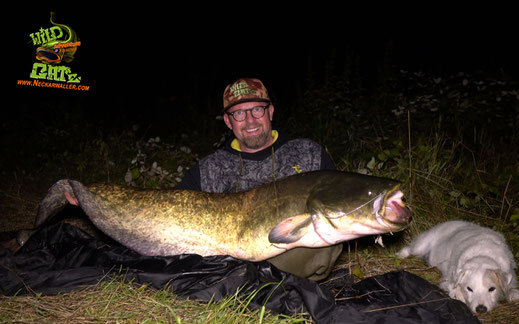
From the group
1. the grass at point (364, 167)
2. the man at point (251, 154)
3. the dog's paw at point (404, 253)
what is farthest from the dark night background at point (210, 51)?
the dog's paw at point (404, 253)

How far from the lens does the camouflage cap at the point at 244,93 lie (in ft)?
10.8

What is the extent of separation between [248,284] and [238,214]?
0.48 meters

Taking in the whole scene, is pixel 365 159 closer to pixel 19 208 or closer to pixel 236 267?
pixel 236 267

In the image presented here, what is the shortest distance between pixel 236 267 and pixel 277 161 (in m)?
1.32

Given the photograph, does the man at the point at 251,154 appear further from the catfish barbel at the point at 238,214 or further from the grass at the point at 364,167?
the grass at the point at 364,167

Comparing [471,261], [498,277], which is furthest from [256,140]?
[498,277]

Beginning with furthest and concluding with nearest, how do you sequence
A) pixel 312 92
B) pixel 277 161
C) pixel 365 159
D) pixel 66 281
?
pixel 312 92, pixel 365 159, pixel 277 161, pixel 66 281

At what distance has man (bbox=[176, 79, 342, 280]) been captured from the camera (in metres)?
3.32

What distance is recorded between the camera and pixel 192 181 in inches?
138

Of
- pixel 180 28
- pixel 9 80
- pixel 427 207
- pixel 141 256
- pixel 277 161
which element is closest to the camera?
pixel 141 256

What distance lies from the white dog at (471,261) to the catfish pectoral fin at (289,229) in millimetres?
1419

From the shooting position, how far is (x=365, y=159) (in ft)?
15.0

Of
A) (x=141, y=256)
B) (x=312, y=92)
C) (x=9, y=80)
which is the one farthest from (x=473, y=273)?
(x=9, y=80)

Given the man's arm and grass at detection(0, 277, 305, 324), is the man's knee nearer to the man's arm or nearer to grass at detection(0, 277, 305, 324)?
grass at detection(0, 277, 305, 324)
